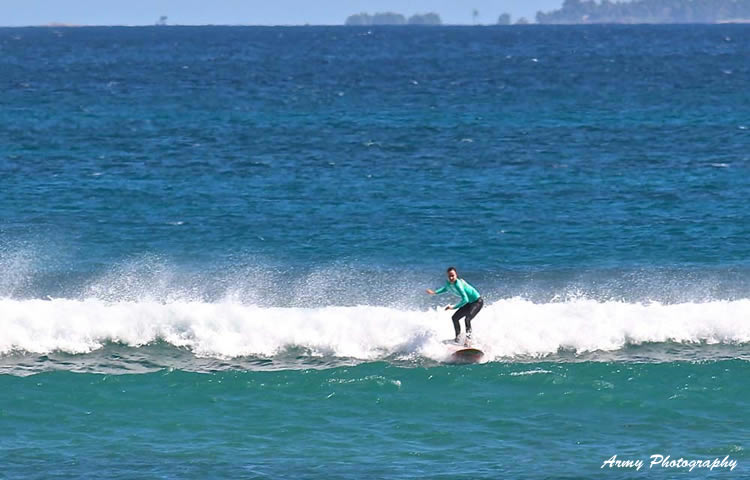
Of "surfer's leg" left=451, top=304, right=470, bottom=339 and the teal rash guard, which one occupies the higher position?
the teal rash guard

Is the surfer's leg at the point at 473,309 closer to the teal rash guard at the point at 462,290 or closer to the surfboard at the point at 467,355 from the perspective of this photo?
the teal rash guard at the point at 462,290

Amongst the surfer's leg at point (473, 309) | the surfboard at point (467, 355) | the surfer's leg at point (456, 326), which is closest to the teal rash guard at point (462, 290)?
the surfer's leg at point (473, 309)

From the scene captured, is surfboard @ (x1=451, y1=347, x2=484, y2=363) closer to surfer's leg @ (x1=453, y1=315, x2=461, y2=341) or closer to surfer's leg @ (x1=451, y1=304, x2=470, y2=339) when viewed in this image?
surfer's leg @ (x1=453, y1=315, x2=461, y2=341)

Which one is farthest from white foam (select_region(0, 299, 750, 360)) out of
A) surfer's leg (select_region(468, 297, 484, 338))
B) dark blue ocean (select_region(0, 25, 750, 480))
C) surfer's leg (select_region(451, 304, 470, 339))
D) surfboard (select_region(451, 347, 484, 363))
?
surfer's leg (select_region(468, 297, 484, 338))

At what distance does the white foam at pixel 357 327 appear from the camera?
93.4 feet

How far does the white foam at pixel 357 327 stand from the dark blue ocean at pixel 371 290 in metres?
0.08

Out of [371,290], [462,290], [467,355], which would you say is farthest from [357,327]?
[371,290]

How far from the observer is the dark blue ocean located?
75.9ft

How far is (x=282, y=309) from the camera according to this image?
101 ft

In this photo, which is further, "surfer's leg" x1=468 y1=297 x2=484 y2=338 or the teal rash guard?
"surfer's leg" x1=468 y1=297 x2=484 y2=338

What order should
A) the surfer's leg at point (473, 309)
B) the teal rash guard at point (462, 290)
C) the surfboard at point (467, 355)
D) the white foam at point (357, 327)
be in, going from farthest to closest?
1. the white foam at point (357, 327)
2. the surfboard at point (467, 355)
3. the surfer's leg at point (473, 309)
4. the teal rash guard at point (462, 290)

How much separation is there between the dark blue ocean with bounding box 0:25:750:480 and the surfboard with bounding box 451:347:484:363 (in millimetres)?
213

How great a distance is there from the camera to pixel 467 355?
88.4 feet

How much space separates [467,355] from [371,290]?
7300mm
